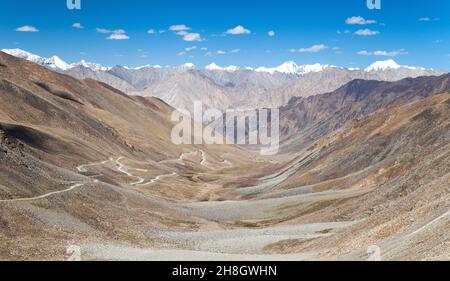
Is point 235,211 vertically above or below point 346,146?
below

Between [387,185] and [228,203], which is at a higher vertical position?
[387,185]

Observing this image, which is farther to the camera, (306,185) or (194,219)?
(306,185)

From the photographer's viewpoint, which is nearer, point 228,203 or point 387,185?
point 387,185

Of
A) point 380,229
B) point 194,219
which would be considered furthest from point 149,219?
point 380,229

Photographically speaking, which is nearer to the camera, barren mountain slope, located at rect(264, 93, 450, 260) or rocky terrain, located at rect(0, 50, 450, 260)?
barren mountain slope, located at rect(264, 93, 450, 260)

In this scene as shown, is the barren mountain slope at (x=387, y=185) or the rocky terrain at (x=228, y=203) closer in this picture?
the barren mountain slope at (x=387, y=185)
